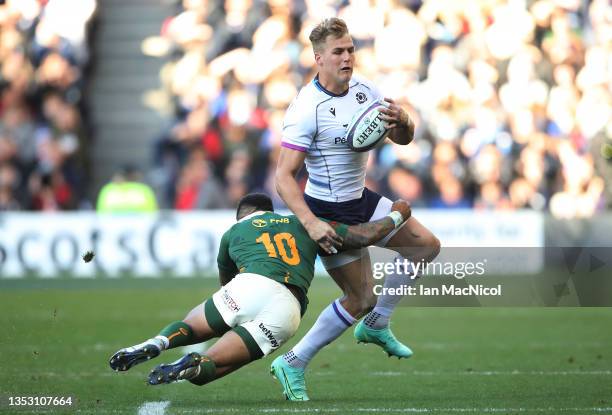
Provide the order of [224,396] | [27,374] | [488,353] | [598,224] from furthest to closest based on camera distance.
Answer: [598,224]
[488,353]
[27,374]
[224,396]

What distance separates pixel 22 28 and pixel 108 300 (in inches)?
283

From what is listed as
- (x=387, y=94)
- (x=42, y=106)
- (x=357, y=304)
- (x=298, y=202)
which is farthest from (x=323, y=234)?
(x=42, y=106)

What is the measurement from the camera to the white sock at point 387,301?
8469 mm

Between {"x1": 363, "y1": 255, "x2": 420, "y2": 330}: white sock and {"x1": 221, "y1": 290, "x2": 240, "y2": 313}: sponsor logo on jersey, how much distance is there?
4.40 ft

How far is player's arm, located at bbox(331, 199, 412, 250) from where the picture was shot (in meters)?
7.78

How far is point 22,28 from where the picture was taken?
67.3ft

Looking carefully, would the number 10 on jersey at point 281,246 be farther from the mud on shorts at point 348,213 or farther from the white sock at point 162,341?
the white sock at point 162,341

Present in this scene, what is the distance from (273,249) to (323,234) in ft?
1.24

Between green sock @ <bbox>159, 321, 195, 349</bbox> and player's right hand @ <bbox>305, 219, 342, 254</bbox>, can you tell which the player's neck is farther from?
green sock @ <bbox>159, 321, 195, 349</bbox>

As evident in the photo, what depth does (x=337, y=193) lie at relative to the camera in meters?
8.11

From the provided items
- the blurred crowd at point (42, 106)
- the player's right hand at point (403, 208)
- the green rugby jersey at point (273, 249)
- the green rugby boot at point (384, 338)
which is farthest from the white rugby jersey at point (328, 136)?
the blurred crowd at point (42, 106)

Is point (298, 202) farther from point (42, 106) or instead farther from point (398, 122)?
point (42, 106)

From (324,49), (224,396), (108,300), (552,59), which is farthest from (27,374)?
(552,59)

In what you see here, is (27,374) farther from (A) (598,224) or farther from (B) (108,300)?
(A) (598,224)
